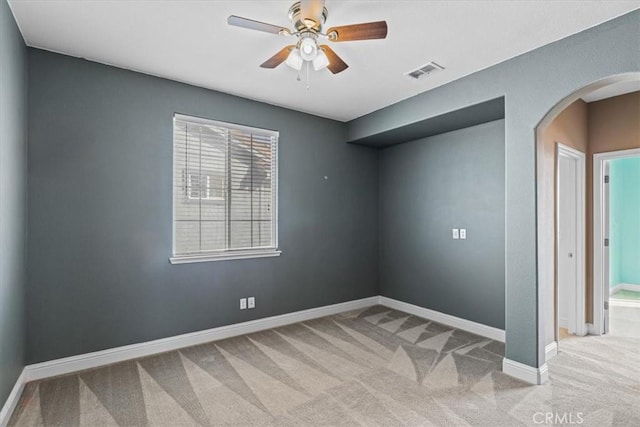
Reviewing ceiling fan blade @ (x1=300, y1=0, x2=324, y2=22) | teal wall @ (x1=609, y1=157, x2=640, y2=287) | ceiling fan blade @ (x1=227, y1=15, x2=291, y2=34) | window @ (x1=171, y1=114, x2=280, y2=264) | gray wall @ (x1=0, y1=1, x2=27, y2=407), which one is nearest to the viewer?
ceiling fan blade @ (x1=300, y1=0, x2=324, y2=22)

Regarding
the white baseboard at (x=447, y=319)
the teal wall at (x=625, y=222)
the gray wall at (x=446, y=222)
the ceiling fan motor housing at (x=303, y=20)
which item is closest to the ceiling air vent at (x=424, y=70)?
the gray wall at (x=446, y=222)

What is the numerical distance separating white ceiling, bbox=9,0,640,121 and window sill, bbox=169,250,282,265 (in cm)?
182

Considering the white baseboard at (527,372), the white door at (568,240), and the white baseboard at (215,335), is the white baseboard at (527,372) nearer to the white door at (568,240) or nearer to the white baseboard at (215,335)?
the white baseboard at (215,335)

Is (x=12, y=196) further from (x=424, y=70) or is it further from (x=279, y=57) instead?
(x=424, y=70)

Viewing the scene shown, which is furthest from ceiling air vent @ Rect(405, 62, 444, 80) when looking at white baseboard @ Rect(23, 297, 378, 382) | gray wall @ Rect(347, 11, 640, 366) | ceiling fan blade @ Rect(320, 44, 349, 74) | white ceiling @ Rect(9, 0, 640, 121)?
white baseboard @ Rect(23, 297, 378, 382)

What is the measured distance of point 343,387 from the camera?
254 centimetres

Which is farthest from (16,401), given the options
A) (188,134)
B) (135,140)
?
(188,134)

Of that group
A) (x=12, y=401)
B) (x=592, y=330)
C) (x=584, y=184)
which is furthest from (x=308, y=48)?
(x=592, y=330)

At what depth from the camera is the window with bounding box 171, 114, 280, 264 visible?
333 cm

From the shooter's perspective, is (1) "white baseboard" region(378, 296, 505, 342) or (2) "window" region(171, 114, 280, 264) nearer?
(2) "window" region(171, 114, 280, 264)

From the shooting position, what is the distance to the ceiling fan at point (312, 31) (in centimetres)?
186

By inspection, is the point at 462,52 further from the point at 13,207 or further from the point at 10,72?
the point at 13,207

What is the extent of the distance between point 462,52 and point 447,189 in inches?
70.0

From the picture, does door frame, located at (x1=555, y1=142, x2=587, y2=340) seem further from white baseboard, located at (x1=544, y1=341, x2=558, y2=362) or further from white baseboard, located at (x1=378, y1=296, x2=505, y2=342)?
white baseboard, located at (x1=378, y1=296, x2=505, y2=342)
